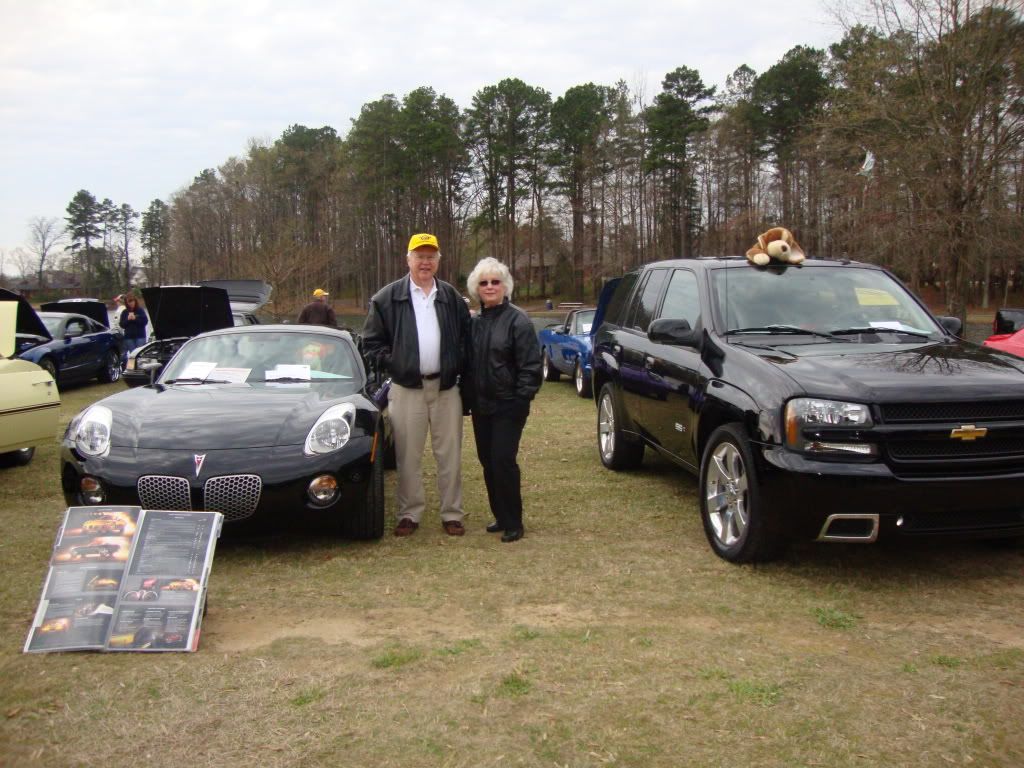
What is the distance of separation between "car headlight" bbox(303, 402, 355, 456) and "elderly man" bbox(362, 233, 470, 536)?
0.43 meters

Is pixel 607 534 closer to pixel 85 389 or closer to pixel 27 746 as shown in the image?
pixel 27 746

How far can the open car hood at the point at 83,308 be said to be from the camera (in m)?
16.6

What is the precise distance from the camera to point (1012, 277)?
5062cm

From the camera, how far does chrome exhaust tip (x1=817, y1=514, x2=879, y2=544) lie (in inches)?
161

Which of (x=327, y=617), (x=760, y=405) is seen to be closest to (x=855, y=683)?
(x=760, y=405)

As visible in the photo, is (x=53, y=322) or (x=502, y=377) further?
(x=53, y=322)

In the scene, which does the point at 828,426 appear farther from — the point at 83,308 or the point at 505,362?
the point at 83,308

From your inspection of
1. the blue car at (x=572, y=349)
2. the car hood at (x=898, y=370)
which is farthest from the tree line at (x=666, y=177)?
the car hood at (x=898, y=370)

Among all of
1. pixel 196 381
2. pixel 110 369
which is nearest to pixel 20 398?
pixel 196 381

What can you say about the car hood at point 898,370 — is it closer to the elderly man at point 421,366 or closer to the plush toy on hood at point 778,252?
the plush toy on hood at point 778,252

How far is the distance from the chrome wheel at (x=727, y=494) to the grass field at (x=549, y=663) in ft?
0.70

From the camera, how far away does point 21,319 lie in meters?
7.57

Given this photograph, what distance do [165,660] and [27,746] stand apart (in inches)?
28.7

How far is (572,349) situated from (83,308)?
9927mm
